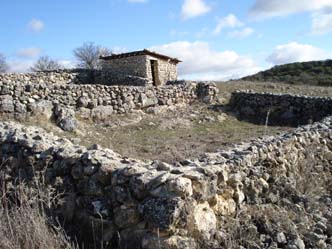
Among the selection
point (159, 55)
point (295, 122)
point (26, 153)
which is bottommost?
point (295, 122)

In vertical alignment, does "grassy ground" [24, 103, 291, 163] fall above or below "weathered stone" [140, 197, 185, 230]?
below

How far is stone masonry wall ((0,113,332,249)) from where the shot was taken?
13.3 feet

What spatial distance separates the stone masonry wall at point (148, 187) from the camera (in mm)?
4062

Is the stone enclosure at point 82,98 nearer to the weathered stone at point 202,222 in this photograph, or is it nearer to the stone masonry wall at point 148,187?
the stone masonry wall at point 148,187

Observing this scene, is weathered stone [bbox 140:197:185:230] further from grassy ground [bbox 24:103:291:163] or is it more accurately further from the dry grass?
grassy ground [bbox 24:103:291:163]

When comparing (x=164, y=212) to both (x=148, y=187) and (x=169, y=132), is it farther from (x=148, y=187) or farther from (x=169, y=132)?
(x=169, y=132)

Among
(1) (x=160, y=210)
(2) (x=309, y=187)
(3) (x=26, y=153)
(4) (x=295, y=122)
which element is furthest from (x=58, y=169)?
(4) (x=295, y=122)

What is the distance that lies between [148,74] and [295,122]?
816 cm

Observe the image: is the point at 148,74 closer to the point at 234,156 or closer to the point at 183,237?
the point at 234,156

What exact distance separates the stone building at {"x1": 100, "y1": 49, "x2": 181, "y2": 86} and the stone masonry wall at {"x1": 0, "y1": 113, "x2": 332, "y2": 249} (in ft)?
49.2

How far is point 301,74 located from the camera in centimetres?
3728

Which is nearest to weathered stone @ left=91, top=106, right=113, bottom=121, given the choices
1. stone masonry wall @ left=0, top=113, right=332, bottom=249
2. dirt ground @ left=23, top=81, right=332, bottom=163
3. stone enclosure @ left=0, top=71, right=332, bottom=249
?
dirt ground @ left=23, top=81, right=332, bottom=163

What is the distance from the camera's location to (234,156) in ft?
18.7

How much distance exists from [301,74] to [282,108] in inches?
862
